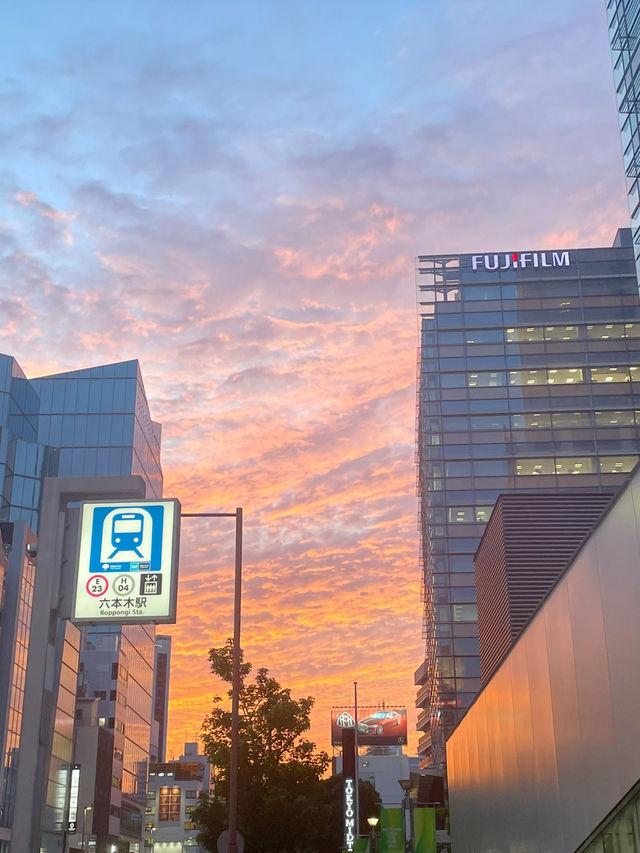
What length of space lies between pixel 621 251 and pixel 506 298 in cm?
1723

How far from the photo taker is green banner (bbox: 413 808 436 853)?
49156 mm

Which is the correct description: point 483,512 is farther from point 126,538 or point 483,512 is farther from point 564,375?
point 126,538

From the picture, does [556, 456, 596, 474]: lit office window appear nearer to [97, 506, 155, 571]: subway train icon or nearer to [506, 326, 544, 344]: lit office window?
[506, 326, 544, 344]: lit office window

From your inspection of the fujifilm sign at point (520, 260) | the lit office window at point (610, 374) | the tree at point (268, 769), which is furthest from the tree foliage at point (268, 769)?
the fujifilm sign at point (520, 260)

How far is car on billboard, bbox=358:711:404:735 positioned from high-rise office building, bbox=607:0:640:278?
121247mm

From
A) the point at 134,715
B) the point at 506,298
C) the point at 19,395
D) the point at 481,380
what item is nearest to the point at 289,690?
the point at 481,380

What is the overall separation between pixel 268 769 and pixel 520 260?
8787cm

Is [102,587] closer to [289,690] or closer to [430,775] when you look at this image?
[289,690]

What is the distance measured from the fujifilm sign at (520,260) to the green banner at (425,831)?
291ft

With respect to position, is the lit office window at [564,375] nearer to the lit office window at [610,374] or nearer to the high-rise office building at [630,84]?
the lit office window at [610,374]

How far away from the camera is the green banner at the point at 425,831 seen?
49.2 m

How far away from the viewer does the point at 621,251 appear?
128 meters

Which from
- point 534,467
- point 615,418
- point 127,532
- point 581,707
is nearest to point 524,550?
point 534,467

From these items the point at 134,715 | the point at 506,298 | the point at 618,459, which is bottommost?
the point at 134,715
